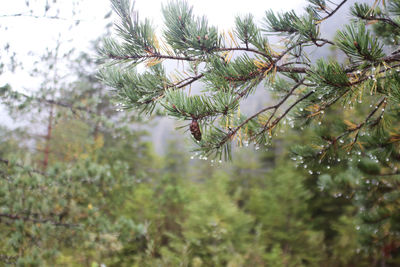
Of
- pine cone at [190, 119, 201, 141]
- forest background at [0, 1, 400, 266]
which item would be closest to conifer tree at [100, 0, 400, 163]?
pine cone at [190, 119, 201, 141]

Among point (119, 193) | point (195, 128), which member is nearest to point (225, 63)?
point (195, 128)

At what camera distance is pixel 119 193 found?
9758mm

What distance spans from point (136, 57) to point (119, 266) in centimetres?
1009

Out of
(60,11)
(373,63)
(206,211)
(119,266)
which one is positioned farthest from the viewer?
(119,266)

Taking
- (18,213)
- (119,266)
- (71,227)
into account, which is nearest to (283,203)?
(119,266)

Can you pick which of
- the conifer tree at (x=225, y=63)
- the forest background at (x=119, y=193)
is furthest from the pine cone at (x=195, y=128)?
the forest background at (x=119, y=193)

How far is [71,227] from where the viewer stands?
445 centimetres

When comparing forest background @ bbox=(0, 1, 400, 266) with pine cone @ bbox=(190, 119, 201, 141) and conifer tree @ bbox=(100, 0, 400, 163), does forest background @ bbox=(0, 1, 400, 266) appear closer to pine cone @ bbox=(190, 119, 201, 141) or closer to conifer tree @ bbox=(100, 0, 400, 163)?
conifer tree @ bbox=(100, 0, 400, 163)

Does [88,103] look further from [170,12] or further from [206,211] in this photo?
[206,211]

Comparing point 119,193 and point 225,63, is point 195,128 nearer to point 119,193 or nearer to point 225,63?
point 225,63

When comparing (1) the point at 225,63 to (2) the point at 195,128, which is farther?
(1) the point at 225,63

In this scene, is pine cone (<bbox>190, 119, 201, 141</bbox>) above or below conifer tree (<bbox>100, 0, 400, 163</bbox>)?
below

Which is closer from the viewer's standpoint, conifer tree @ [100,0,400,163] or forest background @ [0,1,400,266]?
conifer tree @ [100,0,400,163]

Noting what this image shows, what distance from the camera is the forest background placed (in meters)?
3.63
